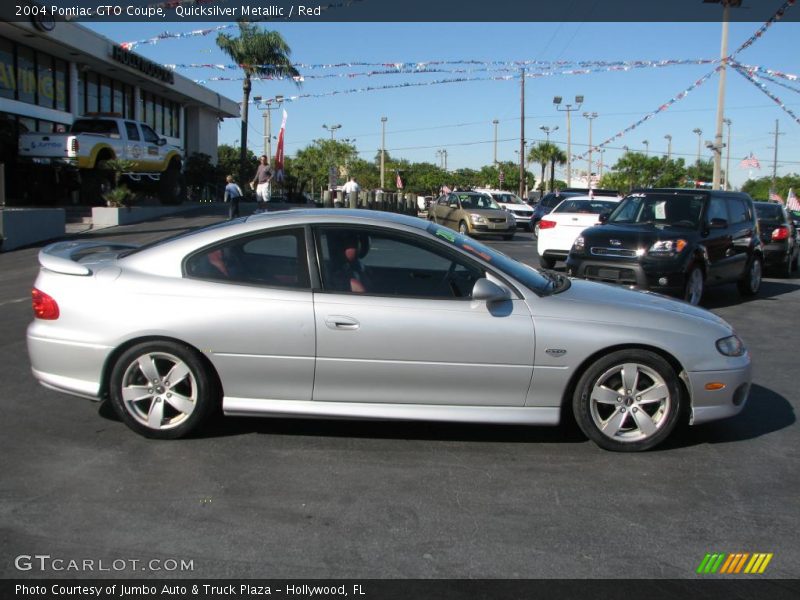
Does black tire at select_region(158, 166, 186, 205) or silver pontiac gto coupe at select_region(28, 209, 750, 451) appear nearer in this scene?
silver pontiac gto coupe at select_region(28, 209, 750, 451)

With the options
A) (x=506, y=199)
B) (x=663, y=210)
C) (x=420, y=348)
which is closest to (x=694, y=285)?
(x=663, y=210)

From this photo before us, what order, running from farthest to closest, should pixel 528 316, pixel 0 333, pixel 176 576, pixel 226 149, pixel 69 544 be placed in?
pixel 226 149 < pixel 0 333 < pixel 528 316 < pixel 69 544 < pixel 176 576

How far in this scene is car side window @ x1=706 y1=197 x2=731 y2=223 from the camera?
436 inches

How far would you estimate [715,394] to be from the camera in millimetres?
4699

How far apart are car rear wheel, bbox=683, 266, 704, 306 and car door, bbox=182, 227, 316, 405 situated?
717 cm

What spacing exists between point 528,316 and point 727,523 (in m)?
1.54

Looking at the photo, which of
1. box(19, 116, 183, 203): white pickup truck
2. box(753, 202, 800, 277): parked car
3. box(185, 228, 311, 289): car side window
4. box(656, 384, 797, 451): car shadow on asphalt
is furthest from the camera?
box(19, 116, 183, 203): white pickup truck

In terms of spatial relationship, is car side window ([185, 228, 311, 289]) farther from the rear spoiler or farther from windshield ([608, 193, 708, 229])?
windshield ([608, 193, 708, 229])

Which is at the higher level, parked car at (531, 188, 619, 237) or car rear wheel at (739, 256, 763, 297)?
parked car at (531, 188, 619, 237)

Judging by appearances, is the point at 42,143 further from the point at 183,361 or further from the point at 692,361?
the point at 692,361

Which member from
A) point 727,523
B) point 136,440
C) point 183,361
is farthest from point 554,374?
point 136,440

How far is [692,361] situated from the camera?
4.64m

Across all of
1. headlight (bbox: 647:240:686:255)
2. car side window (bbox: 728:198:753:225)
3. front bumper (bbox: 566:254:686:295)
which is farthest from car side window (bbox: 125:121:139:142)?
car side window (bbox: 728:198:753:225)

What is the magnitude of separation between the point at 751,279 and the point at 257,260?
33.0ft
